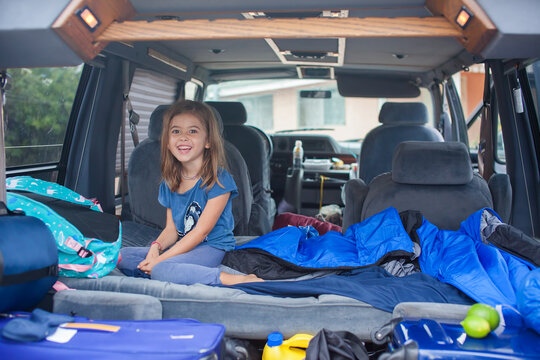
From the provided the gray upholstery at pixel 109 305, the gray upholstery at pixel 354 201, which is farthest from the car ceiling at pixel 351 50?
the gray upholstery at pixel 109 305

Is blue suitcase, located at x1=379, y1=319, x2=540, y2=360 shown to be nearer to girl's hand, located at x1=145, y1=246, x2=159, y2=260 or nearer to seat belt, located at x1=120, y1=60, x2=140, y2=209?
girl's hand, located at x1=145, y1=246, x2=159, y2=260

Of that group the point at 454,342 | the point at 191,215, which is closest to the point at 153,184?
the point at 191,215

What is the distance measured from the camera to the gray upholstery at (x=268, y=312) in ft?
6.00

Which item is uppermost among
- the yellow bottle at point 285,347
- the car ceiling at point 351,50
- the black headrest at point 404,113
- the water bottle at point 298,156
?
the car ceiling at point 351,50

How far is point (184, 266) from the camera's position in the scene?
212cm

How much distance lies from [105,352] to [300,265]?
3.56ft

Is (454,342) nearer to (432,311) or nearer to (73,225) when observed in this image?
(432,311)

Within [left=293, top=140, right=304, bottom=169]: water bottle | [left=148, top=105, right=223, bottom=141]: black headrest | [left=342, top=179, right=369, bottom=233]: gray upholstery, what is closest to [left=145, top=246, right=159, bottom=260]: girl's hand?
[left=148, top=105, right=223, bottom=141]: black headrest

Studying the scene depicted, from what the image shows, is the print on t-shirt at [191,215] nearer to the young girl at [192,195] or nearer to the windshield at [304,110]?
the young girl at [192,195]

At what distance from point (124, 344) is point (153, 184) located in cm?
183

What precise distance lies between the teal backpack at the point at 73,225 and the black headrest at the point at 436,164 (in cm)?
162

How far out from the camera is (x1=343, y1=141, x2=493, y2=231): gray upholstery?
2.72 metres

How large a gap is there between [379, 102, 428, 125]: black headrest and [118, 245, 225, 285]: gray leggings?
2.47m

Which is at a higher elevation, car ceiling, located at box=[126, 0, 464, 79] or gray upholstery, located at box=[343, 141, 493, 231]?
car ceiling, located at box=[126, 0, 464, 79]
